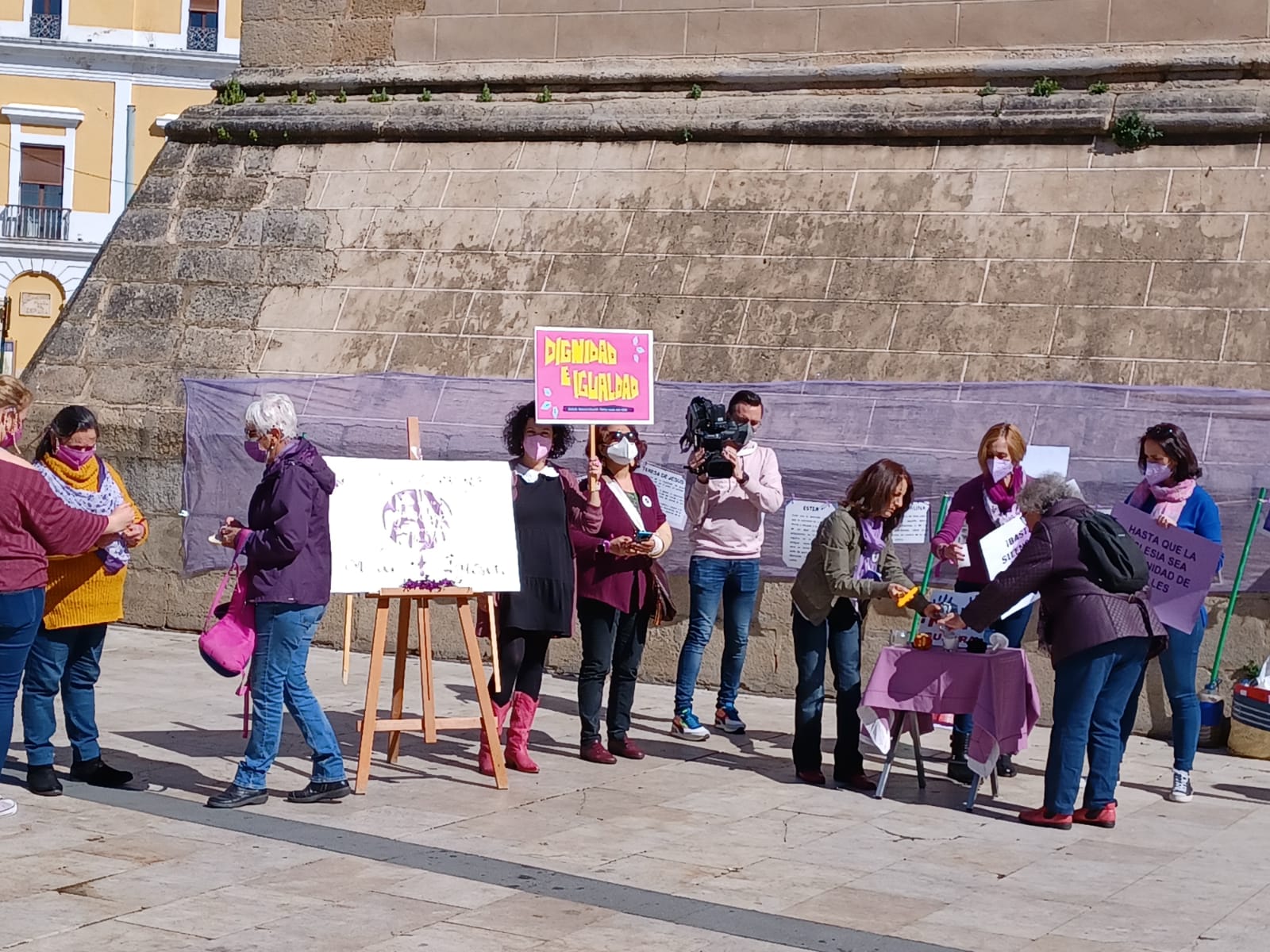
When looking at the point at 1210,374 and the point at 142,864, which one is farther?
the point at 1210,374

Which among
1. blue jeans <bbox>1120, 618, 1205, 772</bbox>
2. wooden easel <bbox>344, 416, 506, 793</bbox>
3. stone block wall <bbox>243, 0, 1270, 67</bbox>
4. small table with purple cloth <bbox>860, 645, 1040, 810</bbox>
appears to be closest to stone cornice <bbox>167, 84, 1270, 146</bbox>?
stone block wall <bbox>243, 0, 1270, 67</bbox>

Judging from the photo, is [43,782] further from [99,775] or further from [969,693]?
[969,693]

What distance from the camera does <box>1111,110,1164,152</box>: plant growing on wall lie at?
Answer: 33.8 ft

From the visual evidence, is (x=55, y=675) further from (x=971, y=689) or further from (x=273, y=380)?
(x=273, y=380)

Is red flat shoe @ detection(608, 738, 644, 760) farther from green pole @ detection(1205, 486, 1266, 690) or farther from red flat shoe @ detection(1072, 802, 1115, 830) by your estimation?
green pole @ detection(1205, 486, 1266, 690)

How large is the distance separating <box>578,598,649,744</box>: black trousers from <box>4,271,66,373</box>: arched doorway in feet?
114

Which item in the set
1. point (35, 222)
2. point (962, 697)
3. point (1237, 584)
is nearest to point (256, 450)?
point (962, 697)

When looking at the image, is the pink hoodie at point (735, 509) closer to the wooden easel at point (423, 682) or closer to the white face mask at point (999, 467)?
the white face mask at point (999, 467)

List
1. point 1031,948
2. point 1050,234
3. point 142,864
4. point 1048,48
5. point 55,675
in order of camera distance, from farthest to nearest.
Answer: point 1048,48 < point 1050,234 < point 55,675 < point 142,864 < point 1031,948

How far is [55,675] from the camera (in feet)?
23.1

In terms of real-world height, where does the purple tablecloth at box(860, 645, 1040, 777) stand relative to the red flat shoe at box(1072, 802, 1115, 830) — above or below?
above

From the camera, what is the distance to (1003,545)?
7.63m

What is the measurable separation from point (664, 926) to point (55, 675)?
299 cm

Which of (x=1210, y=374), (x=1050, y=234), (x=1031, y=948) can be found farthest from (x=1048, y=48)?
(x=1031, y=948)
